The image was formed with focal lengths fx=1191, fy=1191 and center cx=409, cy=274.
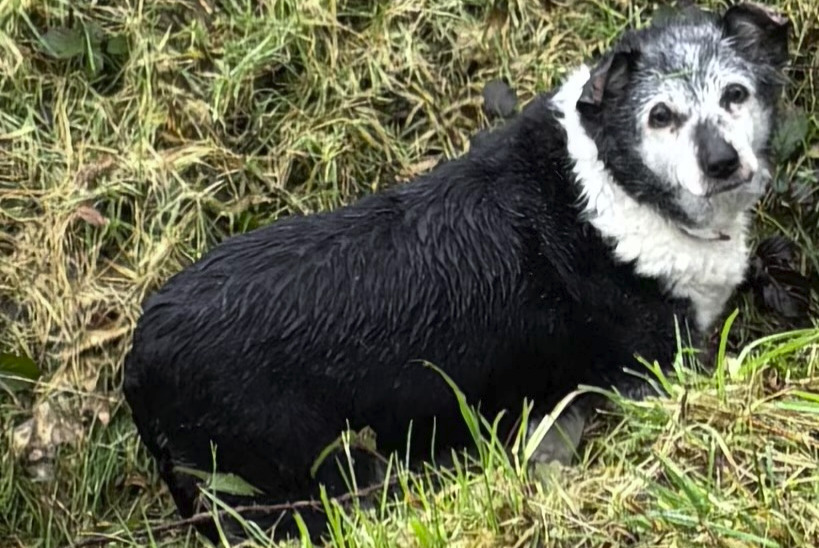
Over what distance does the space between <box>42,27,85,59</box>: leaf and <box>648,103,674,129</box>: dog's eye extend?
6.36 ft

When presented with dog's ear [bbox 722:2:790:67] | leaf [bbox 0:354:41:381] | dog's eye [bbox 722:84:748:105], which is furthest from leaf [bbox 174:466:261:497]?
dog's ear [bbox 722:2:790:67]

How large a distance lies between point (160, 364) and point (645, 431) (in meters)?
1.19

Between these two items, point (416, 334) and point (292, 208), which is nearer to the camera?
point (416, 334)

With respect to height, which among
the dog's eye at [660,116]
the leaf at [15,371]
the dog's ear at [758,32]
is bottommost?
the leaf at [15,371]

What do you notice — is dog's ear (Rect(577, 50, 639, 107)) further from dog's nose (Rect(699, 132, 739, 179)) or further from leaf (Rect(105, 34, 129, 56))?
leaf (Rect(105, 34, 129, 56))

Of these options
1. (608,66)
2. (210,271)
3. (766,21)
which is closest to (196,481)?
(210,271)

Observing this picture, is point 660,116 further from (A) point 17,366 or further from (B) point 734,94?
(A) point 17,366

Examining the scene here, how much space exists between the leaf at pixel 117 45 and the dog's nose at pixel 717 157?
201 centimetres

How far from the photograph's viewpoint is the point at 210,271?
303 centimetres

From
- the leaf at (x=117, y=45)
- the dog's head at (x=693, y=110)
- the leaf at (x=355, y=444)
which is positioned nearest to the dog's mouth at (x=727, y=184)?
the dog's head at (x=693, y=110)

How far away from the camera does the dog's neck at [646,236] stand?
10.4 ft

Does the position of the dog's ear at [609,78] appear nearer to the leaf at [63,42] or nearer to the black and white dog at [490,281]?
the black and white dog at [490,281]

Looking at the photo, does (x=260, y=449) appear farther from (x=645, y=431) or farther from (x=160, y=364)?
(x=645, y=431)

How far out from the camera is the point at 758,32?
125 inches
